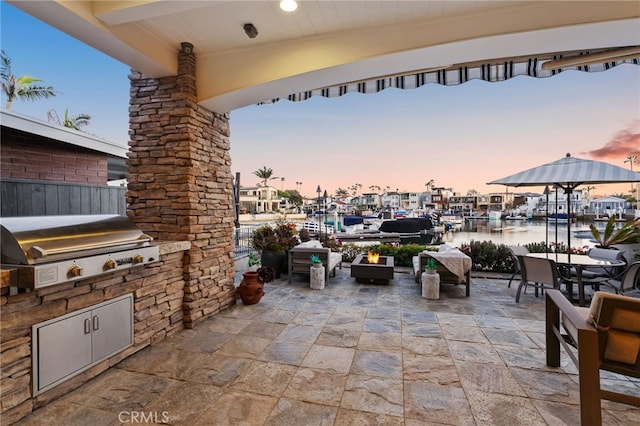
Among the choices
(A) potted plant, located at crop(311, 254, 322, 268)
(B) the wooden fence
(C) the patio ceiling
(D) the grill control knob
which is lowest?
(A) potted plant, located at crop(311, 254, 322, 268)

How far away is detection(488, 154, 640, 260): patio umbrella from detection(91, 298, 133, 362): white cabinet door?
5368mm

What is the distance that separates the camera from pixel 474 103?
32.3 ft

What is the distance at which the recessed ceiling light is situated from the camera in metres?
2.49

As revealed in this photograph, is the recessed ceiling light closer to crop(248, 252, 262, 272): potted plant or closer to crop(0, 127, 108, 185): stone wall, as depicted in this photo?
crop(0, 127, 108, 185): stone wall

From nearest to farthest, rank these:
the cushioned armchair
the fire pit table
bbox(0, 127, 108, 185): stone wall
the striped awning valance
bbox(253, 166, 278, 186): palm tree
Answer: the cushioned armchair < the striped awning valance < bbox(0, 127, 108, 185): stone wall < the fire pit table < bbox(253, 166, 278, 186): palm tree

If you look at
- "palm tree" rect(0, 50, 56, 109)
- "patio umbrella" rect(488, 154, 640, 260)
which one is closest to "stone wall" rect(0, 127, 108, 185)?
"palm tree" rect(0, 50, 56, 109)

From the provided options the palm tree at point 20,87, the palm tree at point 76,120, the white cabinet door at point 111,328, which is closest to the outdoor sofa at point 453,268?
the white cabinet door at point 111,328

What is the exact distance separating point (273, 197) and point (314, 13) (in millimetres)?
29146

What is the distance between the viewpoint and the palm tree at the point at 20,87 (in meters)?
5.71

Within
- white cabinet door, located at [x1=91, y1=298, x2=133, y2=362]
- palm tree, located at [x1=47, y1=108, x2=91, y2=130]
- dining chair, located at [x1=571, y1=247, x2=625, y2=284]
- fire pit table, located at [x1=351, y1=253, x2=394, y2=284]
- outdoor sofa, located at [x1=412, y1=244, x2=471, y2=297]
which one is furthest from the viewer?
palm tree, located at [x1=47, y1=108, x2=91, y2=130]

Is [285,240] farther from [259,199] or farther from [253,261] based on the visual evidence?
[259,199]

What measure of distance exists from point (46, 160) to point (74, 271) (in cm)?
338

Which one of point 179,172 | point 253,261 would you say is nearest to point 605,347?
point 179,172

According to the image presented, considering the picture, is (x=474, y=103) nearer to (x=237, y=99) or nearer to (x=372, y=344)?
(x=237, y=99)
